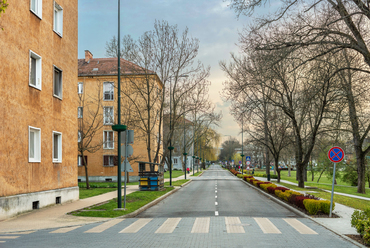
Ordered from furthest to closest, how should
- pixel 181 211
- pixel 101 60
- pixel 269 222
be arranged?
pixel 101 60 → pixel 181 211 → pixel 269 222

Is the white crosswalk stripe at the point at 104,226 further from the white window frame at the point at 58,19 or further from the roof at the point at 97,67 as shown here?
the roof at the point at 97,67

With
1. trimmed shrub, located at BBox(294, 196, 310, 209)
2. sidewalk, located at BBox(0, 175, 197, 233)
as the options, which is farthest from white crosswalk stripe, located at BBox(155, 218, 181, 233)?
trimmed shrub, located at BBox(294, 196, 310, 209)

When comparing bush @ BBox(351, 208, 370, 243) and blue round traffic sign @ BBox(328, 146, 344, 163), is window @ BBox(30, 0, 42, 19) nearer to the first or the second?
blue round traffic sign @ BBox(328, 146, 344, 163)

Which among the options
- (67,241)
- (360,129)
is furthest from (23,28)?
(360,129)

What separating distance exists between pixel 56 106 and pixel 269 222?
11444 mm

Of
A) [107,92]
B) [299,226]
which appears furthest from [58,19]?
[107,92]

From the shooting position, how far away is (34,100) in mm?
14938

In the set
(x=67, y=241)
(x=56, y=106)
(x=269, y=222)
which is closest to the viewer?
(x=67, y=241)

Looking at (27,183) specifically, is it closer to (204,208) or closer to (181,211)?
(181,211)

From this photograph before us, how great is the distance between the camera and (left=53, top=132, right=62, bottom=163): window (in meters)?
17.4

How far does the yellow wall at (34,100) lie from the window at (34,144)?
243mm

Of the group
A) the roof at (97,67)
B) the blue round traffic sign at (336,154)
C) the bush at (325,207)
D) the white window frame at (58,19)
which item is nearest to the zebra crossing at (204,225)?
the bush at (325,207)

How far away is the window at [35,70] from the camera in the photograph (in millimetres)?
15172

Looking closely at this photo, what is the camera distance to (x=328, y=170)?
50.2 m
